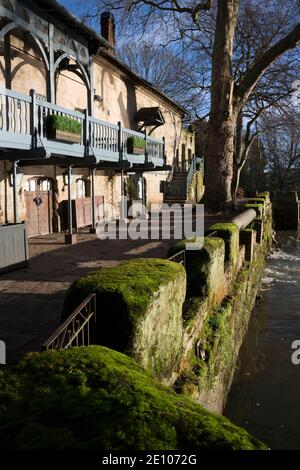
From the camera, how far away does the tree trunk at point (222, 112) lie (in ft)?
53.4

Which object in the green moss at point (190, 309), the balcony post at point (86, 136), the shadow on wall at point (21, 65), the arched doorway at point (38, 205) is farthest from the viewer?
the arched doorway at point (38, 205)

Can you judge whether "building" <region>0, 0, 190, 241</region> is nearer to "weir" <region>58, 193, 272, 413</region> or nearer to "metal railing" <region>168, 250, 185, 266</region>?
"metal railing" <region>168, 250, 185, 266</region>

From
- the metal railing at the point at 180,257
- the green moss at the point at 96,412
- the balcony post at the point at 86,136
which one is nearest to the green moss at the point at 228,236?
the metal railing at the point at 180,257

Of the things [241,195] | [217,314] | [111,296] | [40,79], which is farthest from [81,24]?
[241,195]

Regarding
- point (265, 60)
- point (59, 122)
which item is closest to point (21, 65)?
A: point (59, 122)

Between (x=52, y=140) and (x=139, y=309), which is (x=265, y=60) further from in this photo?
(x=139, y=309)

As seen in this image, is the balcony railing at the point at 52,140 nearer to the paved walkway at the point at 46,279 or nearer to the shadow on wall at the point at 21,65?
the shadow on wall at the point at 21,65

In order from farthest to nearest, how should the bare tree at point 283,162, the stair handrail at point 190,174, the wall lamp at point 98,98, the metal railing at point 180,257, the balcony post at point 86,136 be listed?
the bare tree at point 283,162 < the stair handrail at point 190,174 < the wall lamp at point 98,98 < the balcony post at point 86,136 < the metal railing at point 180,257

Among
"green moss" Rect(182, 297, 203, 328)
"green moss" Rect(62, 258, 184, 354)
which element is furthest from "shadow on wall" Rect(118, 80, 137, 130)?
"green moss" Rect(62, 258, 184, 354)

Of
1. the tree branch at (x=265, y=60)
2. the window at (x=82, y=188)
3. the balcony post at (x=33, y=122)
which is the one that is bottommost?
the window at (x=82, y=188)

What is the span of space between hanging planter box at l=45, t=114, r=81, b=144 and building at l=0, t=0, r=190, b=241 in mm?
23

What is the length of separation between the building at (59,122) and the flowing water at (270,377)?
591 centimetres

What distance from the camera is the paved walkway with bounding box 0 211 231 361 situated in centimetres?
508
